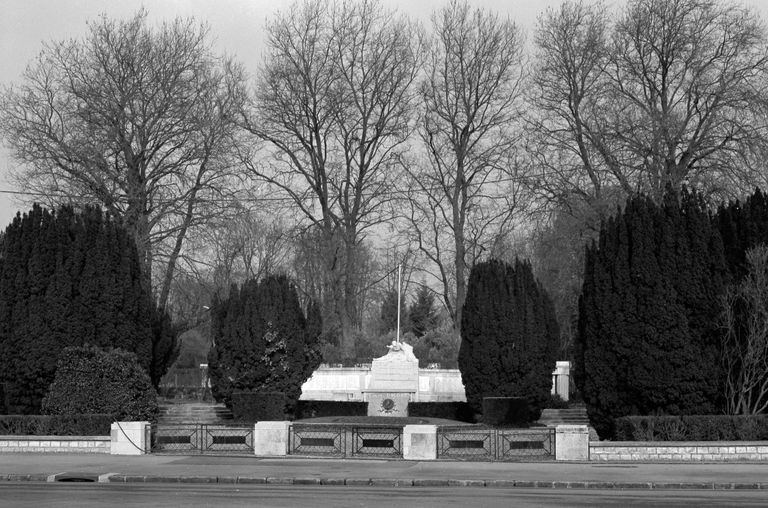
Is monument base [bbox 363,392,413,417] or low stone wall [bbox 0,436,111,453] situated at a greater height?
monument base [bbox 363,392,413,417]

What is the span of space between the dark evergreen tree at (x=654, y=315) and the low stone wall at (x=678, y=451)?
9.00ft

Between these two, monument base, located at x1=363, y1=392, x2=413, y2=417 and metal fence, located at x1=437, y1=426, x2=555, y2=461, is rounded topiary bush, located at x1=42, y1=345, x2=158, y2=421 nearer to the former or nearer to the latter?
metal fence, located at x1=437, y1=426, x2=555, y2=461

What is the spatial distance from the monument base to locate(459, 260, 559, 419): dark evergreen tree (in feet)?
12.7

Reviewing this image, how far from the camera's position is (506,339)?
40031mm

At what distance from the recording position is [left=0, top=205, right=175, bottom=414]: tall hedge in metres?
33.2

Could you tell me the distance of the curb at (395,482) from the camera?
20.3 metres

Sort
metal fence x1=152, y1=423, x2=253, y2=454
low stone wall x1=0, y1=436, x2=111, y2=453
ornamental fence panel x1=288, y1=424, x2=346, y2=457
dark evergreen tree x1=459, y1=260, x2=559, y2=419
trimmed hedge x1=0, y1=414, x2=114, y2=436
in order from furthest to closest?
dark evergreen tree x1=459, y1=260, x2=559, y2=419, trimmed hedge x1=0, y1=414, x2=114, y2=436, low stone wall x1=0, y1=436, x2=111, y2=453, metal fence x1=152, y1=423, x2=253, y2=454, ornamental fence panel x1=288, y1=424, x2=346, y2=457

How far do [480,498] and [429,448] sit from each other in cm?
919

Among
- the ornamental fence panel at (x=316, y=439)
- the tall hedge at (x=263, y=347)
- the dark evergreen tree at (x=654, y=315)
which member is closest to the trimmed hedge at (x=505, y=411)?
the dark evergreen tree at (x=654, y=315)

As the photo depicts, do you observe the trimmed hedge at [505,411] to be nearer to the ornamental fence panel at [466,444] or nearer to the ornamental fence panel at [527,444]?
the ornamental fence panel at [466,444]

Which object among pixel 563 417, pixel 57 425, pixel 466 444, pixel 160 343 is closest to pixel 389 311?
pixel 563 417

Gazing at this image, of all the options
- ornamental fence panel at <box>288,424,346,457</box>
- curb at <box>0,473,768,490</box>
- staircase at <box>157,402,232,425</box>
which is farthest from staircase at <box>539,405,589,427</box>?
curb at <box>0,473,768,490</box>

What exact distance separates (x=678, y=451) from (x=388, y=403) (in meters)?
18.6

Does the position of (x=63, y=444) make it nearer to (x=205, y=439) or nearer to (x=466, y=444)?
(x=205, y=439)
